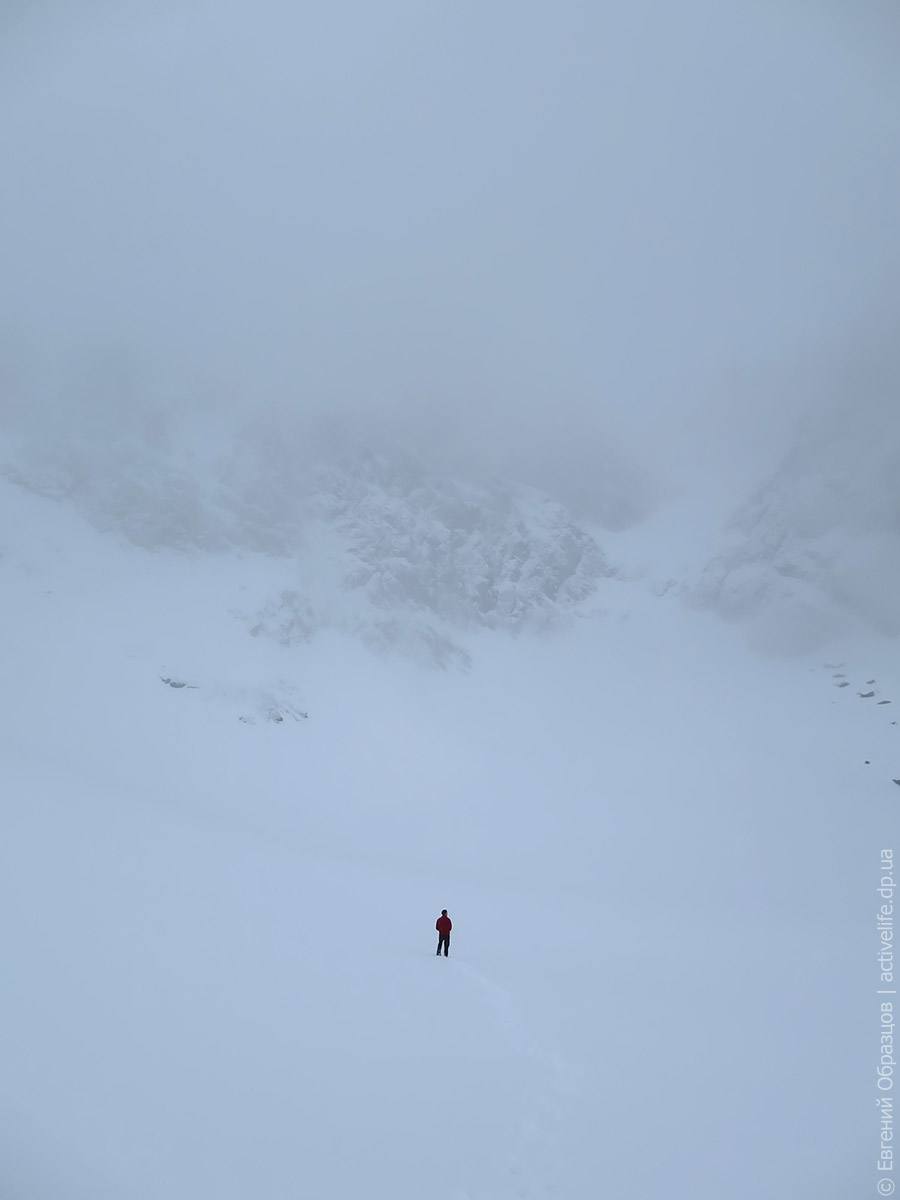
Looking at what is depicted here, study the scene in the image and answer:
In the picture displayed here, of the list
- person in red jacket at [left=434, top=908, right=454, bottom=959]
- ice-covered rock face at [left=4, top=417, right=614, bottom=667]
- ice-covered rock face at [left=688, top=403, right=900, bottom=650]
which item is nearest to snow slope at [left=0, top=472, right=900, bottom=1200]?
person in red jacket at [left=434, top=908, right=454, bottom=959]

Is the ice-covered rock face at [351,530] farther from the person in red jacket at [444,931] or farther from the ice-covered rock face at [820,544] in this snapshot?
the person in red jacket at [444,931]

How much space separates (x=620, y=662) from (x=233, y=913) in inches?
2484

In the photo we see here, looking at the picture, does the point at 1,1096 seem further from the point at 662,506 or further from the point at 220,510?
the point at 662,506

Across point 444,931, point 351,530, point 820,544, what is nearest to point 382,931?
point 444,931

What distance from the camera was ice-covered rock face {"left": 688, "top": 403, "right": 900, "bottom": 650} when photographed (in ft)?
249

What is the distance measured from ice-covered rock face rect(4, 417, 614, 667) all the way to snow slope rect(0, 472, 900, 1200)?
5.88 m

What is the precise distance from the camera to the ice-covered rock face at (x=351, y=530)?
207 feet

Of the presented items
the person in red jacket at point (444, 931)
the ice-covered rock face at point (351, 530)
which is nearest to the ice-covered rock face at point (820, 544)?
the ice-covered rock face at point (351, 530)

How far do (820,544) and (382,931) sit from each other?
81014mm

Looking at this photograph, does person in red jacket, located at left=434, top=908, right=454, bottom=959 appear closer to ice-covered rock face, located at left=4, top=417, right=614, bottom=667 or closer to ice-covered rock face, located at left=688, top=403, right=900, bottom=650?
ice-covered rock face, located at left=4, top=417, right=614, bottom=667

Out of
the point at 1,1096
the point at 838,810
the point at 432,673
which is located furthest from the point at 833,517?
the point at 1,1096

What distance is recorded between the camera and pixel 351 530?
76.8m

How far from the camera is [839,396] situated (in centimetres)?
10100

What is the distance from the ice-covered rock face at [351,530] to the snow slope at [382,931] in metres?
5.88
